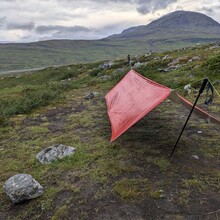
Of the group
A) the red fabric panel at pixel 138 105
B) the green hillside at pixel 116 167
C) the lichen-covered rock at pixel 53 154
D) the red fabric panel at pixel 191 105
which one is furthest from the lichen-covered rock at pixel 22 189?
the red fabric panel at pixel 191 105

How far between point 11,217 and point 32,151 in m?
4.01

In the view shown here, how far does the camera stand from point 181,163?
833 cm

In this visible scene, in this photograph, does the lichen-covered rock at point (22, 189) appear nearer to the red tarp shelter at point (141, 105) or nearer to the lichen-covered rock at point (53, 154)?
the lichen-covered rock at point (53, 154)

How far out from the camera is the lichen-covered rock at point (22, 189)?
6848mm

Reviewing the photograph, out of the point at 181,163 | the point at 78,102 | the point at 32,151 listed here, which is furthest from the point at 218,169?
the point at 78,102

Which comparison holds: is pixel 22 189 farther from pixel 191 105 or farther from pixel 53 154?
pixel 191 105

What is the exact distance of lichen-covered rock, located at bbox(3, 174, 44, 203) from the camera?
685 cm

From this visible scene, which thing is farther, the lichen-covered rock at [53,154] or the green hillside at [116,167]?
the lichen-covered rock at [53,154]

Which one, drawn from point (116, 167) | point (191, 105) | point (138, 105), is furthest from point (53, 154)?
point (191, 105)

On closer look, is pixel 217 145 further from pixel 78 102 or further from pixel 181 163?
pixel 78 102

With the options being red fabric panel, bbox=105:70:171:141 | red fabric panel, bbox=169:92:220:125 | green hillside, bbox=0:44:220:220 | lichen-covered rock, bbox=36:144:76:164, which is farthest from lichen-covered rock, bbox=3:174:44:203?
red fabric panel, bbox=169:92:220:125

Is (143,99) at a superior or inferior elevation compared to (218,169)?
superior

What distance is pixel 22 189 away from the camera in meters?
6.90

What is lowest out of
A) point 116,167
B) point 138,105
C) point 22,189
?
point 116,167
